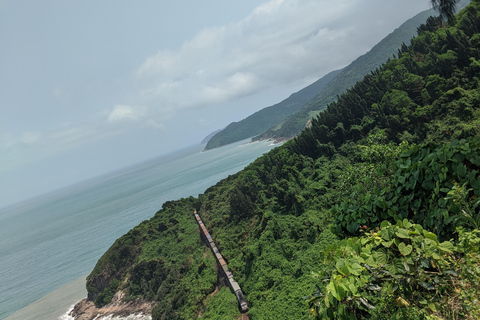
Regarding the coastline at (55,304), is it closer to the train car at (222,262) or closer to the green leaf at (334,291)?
the train car at (222,262)

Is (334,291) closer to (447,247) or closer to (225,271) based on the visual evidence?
(447,247)

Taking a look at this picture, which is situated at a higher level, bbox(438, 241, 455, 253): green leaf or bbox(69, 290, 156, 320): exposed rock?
bbox(438, 241, 455, 253): green leaf

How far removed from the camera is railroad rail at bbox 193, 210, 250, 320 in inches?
774

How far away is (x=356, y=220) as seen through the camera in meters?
4.98

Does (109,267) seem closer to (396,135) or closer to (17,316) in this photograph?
(17,316)

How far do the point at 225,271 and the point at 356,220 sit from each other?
22.6 metres

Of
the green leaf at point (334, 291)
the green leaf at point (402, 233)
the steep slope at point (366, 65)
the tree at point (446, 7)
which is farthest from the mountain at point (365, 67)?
the green leaf at point (334, 291)

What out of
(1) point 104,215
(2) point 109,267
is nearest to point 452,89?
(2) point 109,267

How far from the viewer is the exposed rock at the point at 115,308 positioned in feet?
107

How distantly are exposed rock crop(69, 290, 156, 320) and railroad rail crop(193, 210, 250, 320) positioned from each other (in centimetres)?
910

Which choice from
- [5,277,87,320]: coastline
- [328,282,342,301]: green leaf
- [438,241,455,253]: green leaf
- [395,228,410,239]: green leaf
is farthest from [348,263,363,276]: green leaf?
[5,277,87,320]: coastline

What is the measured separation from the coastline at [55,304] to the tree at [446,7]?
162 ft

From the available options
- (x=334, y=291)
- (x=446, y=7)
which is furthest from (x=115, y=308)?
(x=446, y=7)

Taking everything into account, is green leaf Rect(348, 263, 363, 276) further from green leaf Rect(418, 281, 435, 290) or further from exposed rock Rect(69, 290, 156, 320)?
exposed rock Rect(69, 290, 156, 320)
